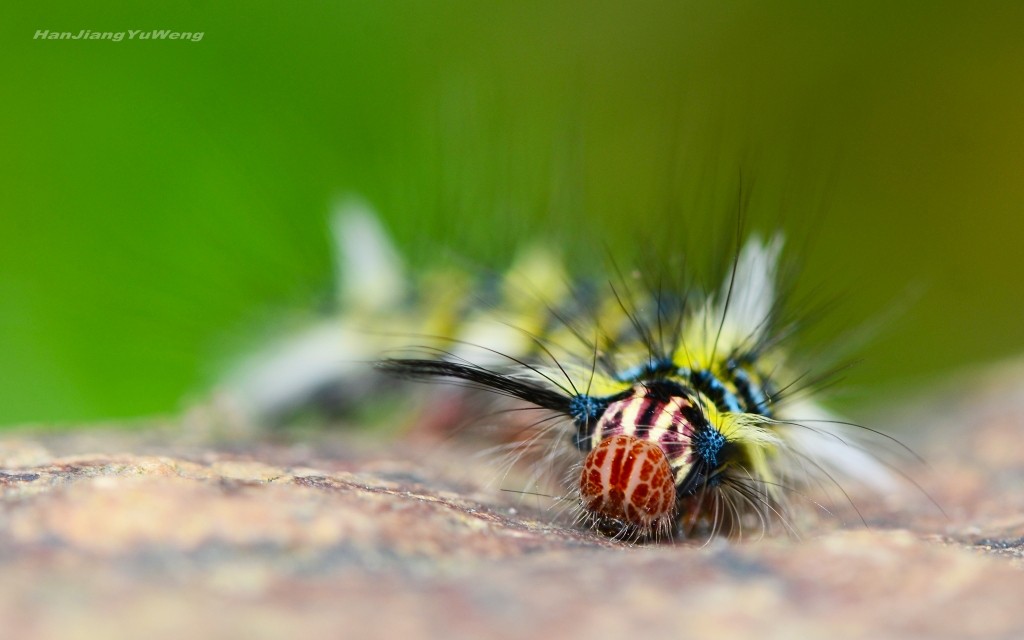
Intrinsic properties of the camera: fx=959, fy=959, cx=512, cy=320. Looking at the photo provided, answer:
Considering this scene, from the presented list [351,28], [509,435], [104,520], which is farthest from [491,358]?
[351,28]

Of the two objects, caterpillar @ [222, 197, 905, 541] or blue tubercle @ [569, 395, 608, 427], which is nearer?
caterpillar @ [222, 197, 905, 541]

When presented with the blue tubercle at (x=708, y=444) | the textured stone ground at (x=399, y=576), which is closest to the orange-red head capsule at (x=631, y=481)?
the blue tubercle at (x=708, y=444)

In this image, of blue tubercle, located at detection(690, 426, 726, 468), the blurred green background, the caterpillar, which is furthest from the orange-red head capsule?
the blurred green background

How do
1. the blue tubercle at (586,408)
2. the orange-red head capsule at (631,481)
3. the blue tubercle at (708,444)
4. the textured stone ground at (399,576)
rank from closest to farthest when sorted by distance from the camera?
the textured stone ground at (399,576)
the orange-red head capsule at (631,481)
the blue tubercle at (708,444)
the blue tubercle at (586,408)

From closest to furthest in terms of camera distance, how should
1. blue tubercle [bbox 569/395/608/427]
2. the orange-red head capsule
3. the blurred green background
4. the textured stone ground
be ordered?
the textured stone ground < the orange-red head capsule < blue tubercle [bbox 569/395/608/427] < the blurred green background

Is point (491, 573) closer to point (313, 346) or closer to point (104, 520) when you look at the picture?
point (104, 520)

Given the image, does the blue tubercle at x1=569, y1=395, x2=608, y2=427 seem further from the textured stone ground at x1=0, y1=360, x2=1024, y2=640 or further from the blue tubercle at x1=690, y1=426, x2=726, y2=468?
the textured stone ground at x1=0, y1=360, x2=1024, y2=640

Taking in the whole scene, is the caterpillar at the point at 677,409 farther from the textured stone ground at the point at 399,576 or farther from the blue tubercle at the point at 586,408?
the textured stone ground at the point at 399,576

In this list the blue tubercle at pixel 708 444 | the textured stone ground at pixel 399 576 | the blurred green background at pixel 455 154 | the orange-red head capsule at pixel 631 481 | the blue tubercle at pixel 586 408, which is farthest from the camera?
the blurred green background at pixel 455 154
